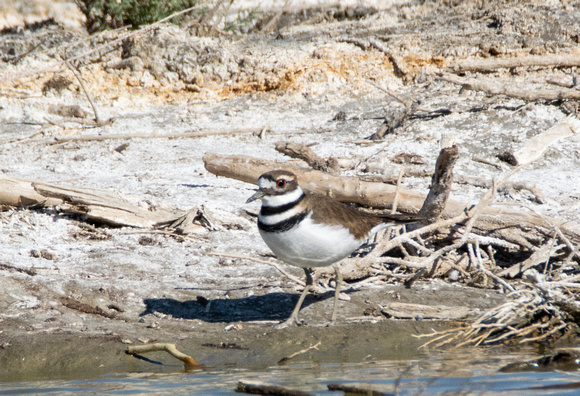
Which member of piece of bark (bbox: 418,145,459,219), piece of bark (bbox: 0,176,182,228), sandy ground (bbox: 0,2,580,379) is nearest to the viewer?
sandy ground (bbox: 0,2,580,379)

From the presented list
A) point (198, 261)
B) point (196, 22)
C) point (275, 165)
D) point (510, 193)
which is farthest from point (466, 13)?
point (198, 261)

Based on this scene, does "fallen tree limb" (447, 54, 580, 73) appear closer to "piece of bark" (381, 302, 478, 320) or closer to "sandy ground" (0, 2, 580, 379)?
"sandy ground" (0, 2, 580, 379)

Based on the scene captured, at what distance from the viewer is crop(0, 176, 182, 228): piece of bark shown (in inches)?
243

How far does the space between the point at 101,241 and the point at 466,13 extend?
938cm

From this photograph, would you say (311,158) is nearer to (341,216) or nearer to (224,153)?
(341,216)

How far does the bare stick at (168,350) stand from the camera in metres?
4.00

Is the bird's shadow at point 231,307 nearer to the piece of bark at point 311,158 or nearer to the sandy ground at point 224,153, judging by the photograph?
the sandy ground at point 224,153

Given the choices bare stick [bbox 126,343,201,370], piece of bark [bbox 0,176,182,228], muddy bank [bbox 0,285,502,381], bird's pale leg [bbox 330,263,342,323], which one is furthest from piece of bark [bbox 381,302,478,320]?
piece of bark [bbox 0,176,182,228]

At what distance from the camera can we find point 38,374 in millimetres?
3900

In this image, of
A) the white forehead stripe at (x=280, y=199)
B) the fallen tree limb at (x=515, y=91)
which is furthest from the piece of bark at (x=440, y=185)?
the fallen tree limb at (x=515, y=91)

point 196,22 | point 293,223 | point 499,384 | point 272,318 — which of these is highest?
point 196,22

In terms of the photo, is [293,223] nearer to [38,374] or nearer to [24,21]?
[38,374]

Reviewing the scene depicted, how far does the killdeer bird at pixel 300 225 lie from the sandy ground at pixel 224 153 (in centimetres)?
61

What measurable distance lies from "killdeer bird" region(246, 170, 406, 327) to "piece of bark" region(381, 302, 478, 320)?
2.14 feet
